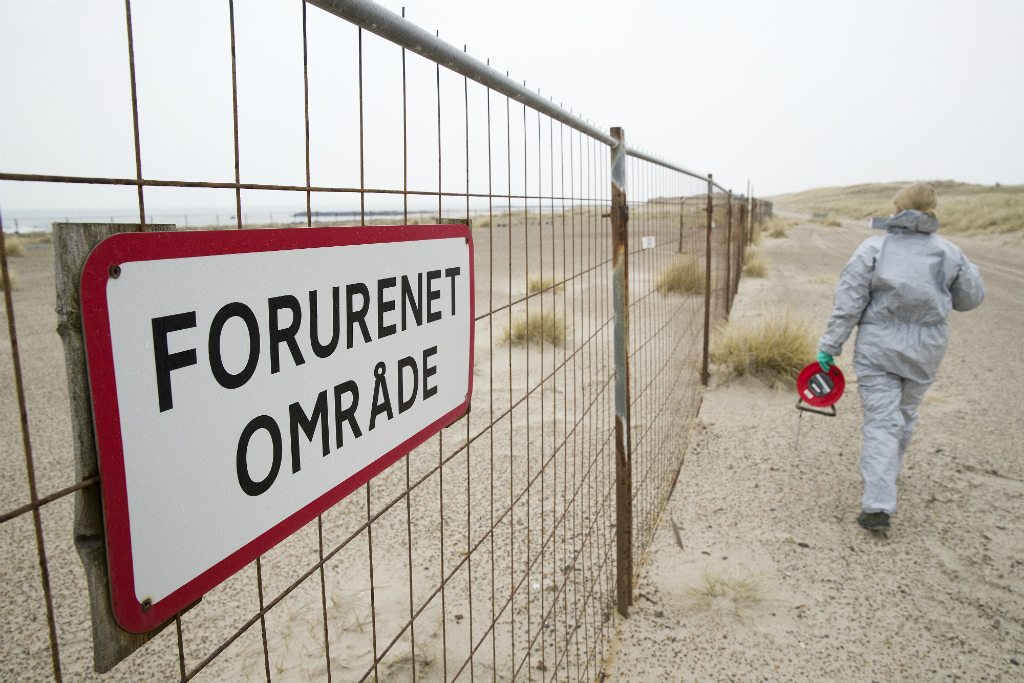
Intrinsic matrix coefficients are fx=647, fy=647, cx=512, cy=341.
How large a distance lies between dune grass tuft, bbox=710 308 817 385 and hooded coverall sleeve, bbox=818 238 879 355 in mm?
3055

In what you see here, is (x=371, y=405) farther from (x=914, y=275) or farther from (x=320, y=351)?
(x=914, y=275)

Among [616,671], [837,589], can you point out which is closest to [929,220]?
[837,589]

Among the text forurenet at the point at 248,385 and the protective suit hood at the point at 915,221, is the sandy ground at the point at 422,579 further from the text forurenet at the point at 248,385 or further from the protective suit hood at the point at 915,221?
the protective suit hood at the point at 915,221

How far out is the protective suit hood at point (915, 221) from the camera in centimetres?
394

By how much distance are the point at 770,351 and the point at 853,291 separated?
336cm

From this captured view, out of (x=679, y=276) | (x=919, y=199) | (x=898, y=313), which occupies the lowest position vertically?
(x=898, y=313)

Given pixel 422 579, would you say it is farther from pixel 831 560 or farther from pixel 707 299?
pixel 707 299

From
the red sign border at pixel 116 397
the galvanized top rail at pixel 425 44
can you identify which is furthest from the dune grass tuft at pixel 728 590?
the red sign border at pixel 116 397

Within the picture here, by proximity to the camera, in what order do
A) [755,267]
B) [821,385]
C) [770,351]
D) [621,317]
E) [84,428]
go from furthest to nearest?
1. [755,267]
2. [770,351]
3. [821,385]
4. [621,317]
5. [84,428]

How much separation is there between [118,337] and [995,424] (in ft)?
23.0

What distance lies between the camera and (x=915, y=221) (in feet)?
13.0

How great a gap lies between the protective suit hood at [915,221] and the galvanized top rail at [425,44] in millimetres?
2901

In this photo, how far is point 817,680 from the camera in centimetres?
288

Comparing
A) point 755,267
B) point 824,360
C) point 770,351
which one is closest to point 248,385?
point 824,360
